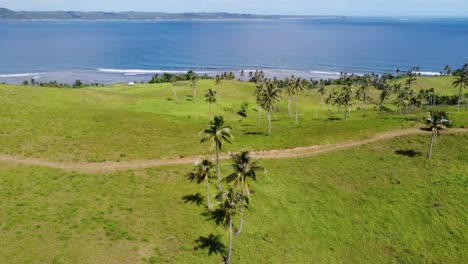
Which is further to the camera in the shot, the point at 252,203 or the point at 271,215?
the point at 252,203

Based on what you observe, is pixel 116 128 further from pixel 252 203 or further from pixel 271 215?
pixel 271 215

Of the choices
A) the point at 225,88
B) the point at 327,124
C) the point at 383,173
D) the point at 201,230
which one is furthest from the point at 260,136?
the point at 225,88

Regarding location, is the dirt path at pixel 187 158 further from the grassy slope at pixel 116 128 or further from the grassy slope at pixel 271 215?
the grassy slope at pixel 271 215

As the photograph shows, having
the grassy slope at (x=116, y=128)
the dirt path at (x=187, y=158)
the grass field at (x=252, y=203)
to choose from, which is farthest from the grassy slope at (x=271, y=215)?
the grassy slope at (x=116, y=128)

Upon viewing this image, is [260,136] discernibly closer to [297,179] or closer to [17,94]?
[297,179]

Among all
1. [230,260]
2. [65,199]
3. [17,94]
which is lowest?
[230,260]

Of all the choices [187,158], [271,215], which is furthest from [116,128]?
[271,215]
